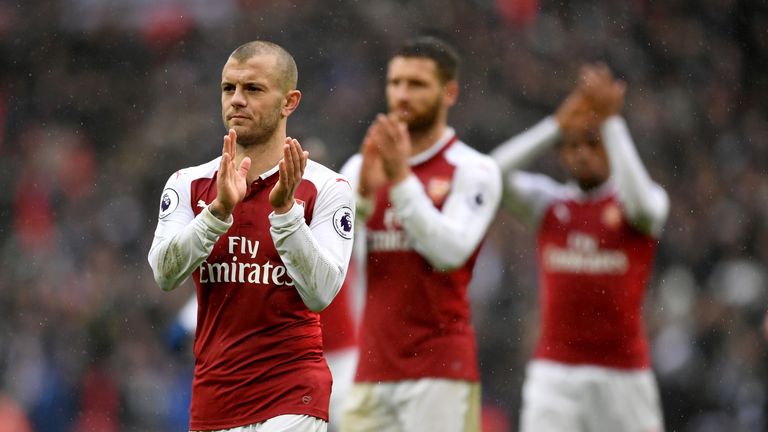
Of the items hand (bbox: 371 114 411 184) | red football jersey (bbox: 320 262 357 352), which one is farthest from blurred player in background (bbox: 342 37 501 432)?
red football jersey (bbox: 320 262 357 352)

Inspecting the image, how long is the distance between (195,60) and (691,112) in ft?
18.0

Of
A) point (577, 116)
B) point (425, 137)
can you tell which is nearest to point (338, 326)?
point (425, 137)

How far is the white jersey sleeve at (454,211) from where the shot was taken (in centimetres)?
631

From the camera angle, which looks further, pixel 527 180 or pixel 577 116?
pixel 527 180

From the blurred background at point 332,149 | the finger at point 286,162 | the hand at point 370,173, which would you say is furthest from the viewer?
the blurred background at point 332,149

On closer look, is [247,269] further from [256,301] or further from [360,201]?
[360,201]

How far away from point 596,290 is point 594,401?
24.0 inches

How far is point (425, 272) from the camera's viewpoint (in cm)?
647

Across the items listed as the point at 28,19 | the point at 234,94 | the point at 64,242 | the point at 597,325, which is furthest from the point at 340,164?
the point at 234,94

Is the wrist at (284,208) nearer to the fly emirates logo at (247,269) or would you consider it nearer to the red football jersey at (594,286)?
the fly emirates logo at (247,269)

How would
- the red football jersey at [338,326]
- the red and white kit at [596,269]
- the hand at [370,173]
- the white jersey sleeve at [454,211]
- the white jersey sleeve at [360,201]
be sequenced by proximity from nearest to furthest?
the white jersey sleeve at [454,211], the hand at [370,173], the white jersey sleeve at [360,201], the red football jersey at [338,326], the red and white kit at [596,269]

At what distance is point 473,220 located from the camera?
6.50 m

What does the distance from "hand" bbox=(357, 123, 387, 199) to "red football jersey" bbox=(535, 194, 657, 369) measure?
5.28 ft

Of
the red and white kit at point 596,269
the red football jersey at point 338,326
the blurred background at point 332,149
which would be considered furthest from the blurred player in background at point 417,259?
the blurred background at point 332,149
